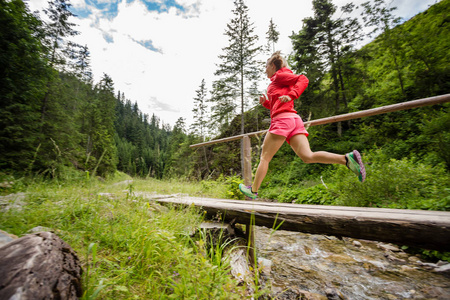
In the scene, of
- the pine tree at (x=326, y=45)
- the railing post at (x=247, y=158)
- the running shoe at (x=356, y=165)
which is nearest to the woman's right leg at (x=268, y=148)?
the running shoe at (x=356, y=165)

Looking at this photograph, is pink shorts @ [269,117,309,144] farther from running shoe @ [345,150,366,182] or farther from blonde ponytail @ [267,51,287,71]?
blonde ponytail @ [267,51,287,71]

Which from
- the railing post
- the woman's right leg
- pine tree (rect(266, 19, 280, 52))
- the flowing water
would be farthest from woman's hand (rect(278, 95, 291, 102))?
pine tree (rect(266, 19, 280, 52))

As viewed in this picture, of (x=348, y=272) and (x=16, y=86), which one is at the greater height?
(x=16, y=86)

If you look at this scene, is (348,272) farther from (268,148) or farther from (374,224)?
(268,148)

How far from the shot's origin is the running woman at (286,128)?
5.94ft

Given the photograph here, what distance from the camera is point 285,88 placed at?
Result: 2.10 meters

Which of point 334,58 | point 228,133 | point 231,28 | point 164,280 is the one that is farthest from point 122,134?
point 164,280

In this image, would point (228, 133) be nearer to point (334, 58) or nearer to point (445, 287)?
point (334, 58)

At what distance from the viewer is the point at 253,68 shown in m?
12.7

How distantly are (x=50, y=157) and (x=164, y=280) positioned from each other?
8.89 m

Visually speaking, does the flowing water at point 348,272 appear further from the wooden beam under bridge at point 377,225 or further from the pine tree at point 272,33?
the pine tree at point 272,33

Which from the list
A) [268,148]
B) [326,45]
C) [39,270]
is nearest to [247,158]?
[268,148]

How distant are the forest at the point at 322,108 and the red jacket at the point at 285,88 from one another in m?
0.65

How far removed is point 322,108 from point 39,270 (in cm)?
1178
